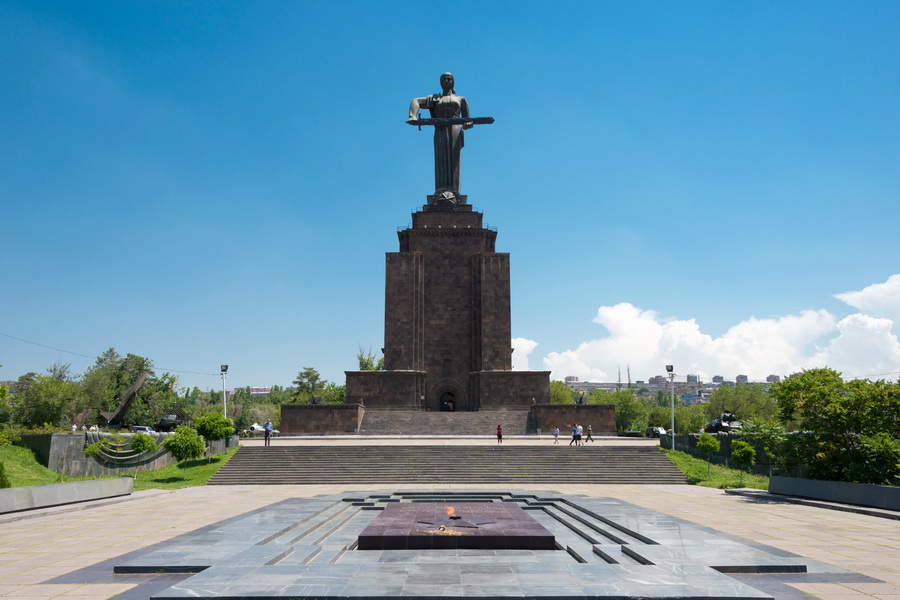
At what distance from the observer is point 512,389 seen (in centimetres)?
3841

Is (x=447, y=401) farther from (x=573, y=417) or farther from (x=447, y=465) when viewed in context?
(x=447, y=465)

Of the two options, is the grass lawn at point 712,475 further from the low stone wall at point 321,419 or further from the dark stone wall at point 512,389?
the low stone wall at point 321,419

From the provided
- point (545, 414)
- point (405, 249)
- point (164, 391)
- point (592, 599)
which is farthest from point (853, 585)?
point (164, 391)

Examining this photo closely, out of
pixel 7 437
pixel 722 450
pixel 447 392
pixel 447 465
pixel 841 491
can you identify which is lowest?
pixel 447 465

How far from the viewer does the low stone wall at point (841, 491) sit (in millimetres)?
14352

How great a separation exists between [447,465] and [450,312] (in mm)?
18795

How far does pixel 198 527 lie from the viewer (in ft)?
41.5

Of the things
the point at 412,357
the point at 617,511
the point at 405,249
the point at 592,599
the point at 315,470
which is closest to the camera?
the point at 592,599

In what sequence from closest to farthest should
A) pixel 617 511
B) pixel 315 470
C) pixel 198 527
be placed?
pixel 198 527 → pixel 617 511 → pixel 315 470

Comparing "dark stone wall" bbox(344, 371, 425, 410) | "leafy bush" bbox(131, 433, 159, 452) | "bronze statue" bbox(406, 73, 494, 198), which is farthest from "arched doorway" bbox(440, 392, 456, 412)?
"leafy bush" bbox(131, 433, 159, 452)

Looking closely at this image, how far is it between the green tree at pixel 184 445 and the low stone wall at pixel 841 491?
20.6 meters

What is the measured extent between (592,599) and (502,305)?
34.4m

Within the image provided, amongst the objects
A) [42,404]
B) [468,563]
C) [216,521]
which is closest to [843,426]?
[468,563]

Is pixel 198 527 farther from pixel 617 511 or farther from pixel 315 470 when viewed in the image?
pixel 315 470
